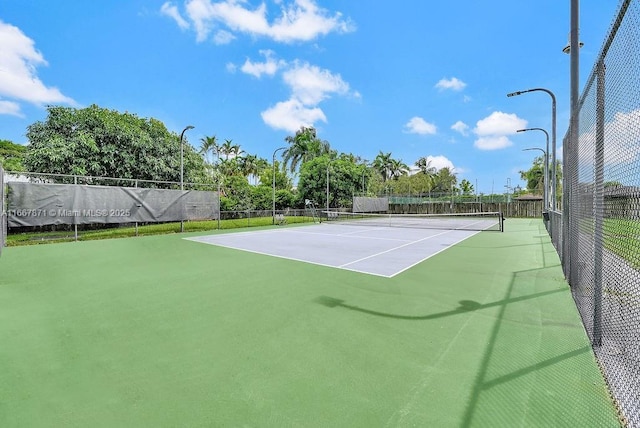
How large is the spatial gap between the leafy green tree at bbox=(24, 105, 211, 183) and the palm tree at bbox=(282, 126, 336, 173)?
19.4 metres

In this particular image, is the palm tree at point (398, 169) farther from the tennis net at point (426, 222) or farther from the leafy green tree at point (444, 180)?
the tennis net at point (426, 222)

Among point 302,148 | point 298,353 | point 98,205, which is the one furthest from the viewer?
point 302,148

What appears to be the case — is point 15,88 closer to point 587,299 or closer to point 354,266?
point 354,266

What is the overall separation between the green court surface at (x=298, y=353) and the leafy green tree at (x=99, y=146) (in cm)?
1239

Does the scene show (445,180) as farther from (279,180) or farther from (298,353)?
(298,353)

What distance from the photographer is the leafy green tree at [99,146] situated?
1436 cm

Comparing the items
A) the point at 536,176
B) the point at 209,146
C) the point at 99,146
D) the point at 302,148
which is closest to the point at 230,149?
the point at 209,146

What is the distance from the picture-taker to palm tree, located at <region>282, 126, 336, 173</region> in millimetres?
36969

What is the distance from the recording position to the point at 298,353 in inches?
107

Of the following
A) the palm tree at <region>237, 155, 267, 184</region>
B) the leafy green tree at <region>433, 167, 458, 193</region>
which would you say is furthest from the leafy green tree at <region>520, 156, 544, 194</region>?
the palm tree at <region>237, 155, 267, 184</region>

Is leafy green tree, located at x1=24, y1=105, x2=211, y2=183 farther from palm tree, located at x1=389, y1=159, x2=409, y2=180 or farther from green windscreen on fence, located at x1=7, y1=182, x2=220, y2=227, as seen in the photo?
palm tree, located at x1=389, y1=159, x2=409, y2=180

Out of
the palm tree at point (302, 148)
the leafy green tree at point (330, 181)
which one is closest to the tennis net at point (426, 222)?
the leafy green tree at point (330, 181)

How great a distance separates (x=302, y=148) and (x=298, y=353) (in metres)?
35.9

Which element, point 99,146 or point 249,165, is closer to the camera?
point 99,146
